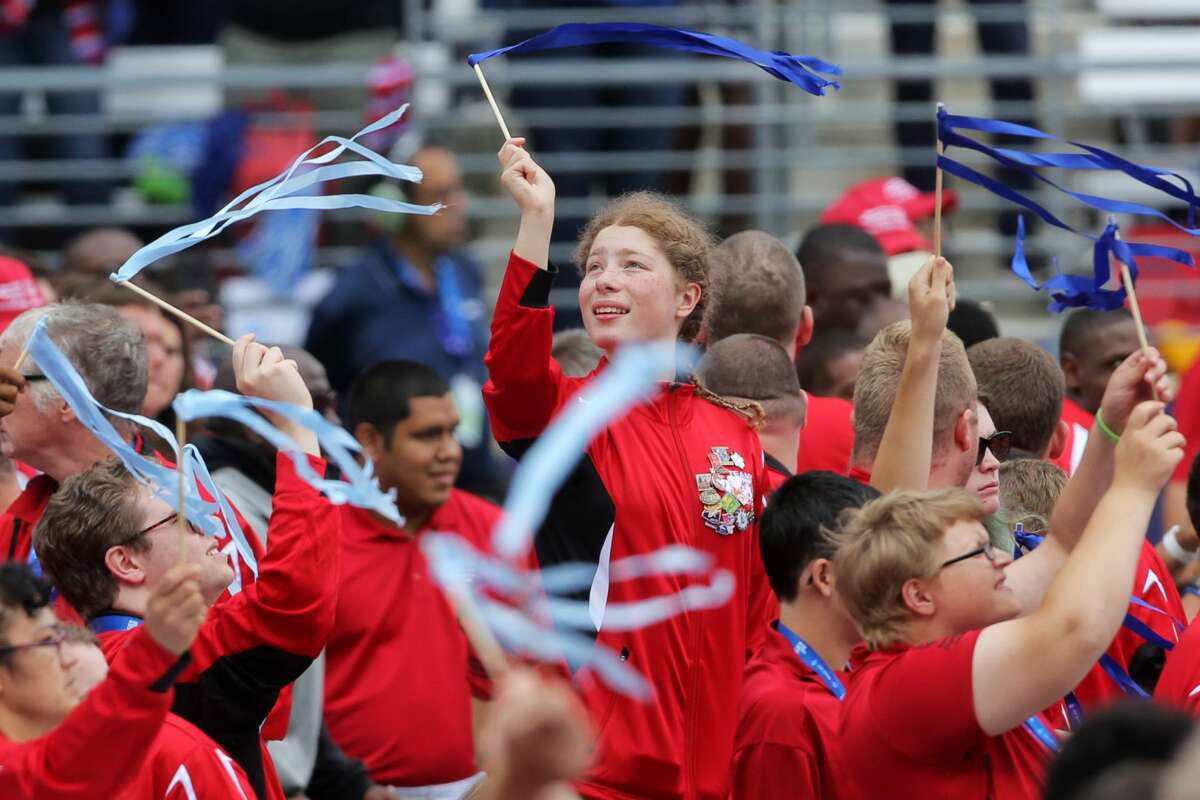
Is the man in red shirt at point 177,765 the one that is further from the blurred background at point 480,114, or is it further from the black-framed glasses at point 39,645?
the blurred background at point 480,114

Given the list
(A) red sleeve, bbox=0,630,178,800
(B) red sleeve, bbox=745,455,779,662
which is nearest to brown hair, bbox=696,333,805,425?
(B) red sleeve, bbox=745,455,779,662

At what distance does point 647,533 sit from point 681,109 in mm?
5453

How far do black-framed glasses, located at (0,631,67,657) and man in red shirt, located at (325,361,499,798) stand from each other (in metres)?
2.09

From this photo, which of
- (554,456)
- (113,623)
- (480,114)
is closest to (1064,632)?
(554,456)

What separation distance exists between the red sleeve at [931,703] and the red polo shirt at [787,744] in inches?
12.0

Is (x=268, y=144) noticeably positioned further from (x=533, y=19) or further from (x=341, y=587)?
(x=341, y=587)

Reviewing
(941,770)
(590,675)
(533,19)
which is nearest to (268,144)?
(533,19)

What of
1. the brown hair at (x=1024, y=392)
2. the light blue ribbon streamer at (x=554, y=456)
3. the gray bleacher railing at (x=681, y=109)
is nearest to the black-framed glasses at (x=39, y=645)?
the light blue ribbon streamer at (x=554, y=456)

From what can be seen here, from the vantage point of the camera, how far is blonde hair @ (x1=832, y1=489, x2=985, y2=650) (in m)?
3.32

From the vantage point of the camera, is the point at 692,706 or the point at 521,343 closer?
the point at 521,343

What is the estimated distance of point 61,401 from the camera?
4363 millimetres

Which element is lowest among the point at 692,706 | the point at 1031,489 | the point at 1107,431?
the point at 692,706

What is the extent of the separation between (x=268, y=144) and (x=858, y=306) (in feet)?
11.8

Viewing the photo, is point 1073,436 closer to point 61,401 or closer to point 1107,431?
point 1107,431
